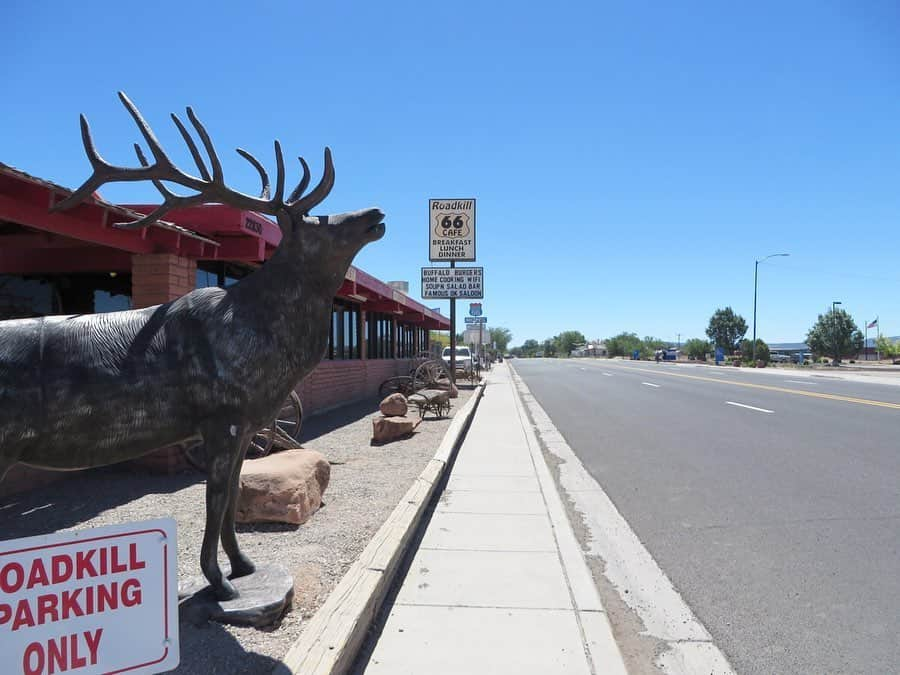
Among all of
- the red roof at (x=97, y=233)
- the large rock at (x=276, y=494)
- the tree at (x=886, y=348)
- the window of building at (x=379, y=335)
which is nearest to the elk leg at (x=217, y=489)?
the large rock at (x=276, y=494)

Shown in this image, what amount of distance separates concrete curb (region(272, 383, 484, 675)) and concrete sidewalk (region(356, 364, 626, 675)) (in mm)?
168

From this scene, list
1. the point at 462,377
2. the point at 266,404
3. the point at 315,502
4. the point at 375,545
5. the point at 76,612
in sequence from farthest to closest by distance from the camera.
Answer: the point at 462,377 < the point at 315,502 < the point at 375,545 < the point at 266,404 < the point at 76,612

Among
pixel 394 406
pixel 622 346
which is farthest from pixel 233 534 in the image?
pixel 622 346

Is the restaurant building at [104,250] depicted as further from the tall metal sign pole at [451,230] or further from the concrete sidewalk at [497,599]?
the tall metal sign pole at [451,230]

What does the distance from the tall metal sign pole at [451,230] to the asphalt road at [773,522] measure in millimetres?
6359

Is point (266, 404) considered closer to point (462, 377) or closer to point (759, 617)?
point (759, 617)

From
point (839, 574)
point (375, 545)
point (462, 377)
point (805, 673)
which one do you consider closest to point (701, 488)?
point (839, 574)

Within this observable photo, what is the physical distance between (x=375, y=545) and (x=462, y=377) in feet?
73.9

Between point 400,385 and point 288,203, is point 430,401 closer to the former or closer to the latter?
point 400,385

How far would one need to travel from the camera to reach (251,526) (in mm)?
4555

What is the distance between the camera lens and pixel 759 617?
3.42 m

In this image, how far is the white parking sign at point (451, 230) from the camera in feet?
52.0

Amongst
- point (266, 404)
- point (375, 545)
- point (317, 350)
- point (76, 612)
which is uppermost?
point (317, 350)

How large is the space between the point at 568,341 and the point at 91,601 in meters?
188
